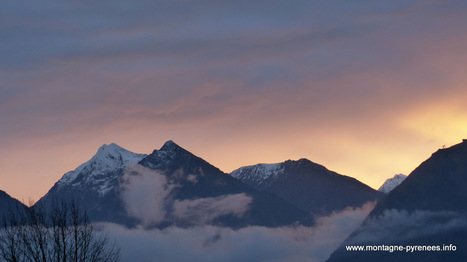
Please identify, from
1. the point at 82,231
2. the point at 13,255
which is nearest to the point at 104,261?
the point at 82,231

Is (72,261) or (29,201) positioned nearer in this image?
(72,261)

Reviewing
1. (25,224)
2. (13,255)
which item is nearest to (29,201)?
(25,224)

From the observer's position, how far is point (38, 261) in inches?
2936

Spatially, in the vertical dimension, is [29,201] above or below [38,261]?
above

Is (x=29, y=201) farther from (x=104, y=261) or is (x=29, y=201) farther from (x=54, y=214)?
(x=104, y=261)

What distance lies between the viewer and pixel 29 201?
8131cm

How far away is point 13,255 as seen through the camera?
74250 millimetres

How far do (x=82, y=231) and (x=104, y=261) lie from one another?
3.09m

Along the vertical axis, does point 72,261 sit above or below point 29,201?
below

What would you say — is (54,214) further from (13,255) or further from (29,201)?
(13,255)

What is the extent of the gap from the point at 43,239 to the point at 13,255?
3763mm

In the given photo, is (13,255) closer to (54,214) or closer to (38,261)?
(38,261)

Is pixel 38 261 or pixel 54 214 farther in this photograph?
pixel 54 214

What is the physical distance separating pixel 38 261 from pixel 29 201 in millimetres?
8224
